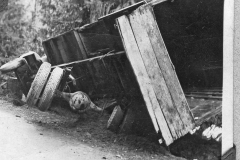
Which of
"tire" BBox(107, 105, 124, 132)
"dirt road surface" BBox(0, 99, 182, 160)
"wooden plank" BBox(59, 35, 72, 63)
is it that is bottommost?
"tire" BBox(107, 105, 124, 132)

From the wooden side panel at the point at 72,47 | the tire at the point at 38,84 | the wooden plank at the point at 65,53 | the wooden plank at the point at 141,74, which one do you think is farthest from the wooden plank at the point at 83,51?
the wooden plank at the point at 141,74

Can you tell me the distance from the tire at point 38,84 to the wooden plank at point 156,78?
117cm

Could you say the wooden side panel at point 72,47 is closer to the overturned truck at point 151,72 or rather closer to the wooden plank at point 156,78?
the overturned truck at point 151,72

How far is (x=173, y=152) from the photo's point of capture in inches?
86.0

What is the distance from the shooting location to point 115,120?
2.62m

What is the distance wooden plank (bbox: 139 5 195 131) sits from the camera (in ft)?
7.47

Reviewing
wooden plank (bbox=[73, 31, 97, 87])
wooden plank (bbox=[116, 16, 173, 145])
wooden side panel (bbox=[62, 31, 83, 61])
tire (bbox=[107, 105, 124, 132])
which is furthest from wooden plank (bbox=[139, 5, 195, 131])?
wooden side panel (bbox=[62, 31, 83, 61])

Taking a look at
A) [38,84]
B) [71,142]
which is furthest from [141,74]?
[38,84]

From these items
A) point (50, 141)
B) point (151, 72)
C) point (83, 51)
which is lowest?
point (50, 141)

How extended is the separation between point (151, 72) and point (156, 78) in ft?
0.21

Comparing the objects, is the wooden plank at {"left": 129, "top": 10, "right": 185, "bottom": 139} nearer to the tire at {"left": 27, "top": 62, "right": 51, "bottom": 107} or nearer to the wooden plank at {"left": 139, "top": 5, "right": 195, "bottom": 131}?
the wooden plank at {"left": 139, "top": 5, "right": 195, "bottom": 131}

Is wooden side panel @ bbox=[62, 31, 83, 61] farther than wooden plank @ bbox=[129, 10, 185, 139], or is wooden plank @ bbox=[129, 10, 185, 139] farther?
wooden side panel @ bbox=[62, 31, 83, 61]

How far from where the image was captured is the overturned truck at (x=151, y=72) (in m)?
2.19

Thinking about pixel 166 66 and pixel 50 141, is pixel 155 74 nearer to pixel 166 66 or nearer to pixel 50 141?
pixel 166 66
